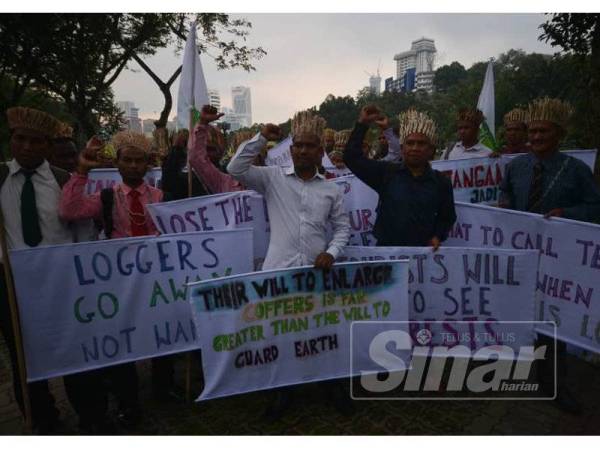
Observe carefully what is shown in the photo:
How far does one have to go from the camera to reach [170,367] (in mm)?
3627

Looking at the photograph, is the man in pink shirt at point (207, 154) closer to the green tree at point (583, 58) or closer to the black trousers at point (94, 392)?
the black trousers at point (94, 392)

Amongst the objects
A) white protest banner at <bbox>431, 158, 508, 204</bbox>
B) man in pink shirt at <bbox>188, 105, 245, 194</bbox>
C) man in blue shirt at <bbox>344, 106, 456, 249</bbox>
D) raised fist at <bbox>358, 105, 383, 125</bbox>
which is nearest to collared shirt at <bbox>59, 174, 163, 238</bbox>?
man in pink shirt at <bbox>188, 105, 245, 194</bbox>

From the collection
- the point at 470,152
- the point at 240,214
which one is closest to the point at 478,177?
the point at 470,152

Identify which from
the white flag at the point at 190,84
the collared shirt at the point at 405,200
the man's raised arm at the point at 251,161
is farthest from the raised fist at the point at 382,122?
the white flag at the point at 190,84

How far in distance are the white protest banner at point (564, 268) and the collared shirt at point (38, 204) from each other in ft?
11.2

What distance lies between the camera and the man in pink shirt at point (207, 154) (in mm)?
3486

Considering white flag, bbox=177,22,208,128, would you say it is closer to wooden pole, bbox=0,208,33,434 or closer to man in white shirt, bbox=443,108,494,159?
wooden pole, bbox=0,208,33,434

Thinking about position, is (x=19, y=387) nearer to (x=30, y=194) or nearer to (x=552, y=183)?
(x=30, y=194)

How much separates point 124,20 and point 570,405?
14.6 m

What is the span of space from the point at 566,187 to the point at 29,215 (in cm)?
397

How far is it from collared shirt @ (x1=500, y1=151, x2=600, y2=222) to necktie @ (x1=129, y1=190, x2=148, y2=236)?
123 inches

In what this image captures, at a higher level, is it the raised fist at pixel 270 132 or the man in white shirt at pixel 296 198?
the raised fist at pixel 270 132

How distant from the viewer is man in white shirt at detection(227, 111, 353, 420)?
10.4 ft

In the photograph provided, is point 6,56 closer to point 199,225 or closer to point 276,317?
point 199,225
